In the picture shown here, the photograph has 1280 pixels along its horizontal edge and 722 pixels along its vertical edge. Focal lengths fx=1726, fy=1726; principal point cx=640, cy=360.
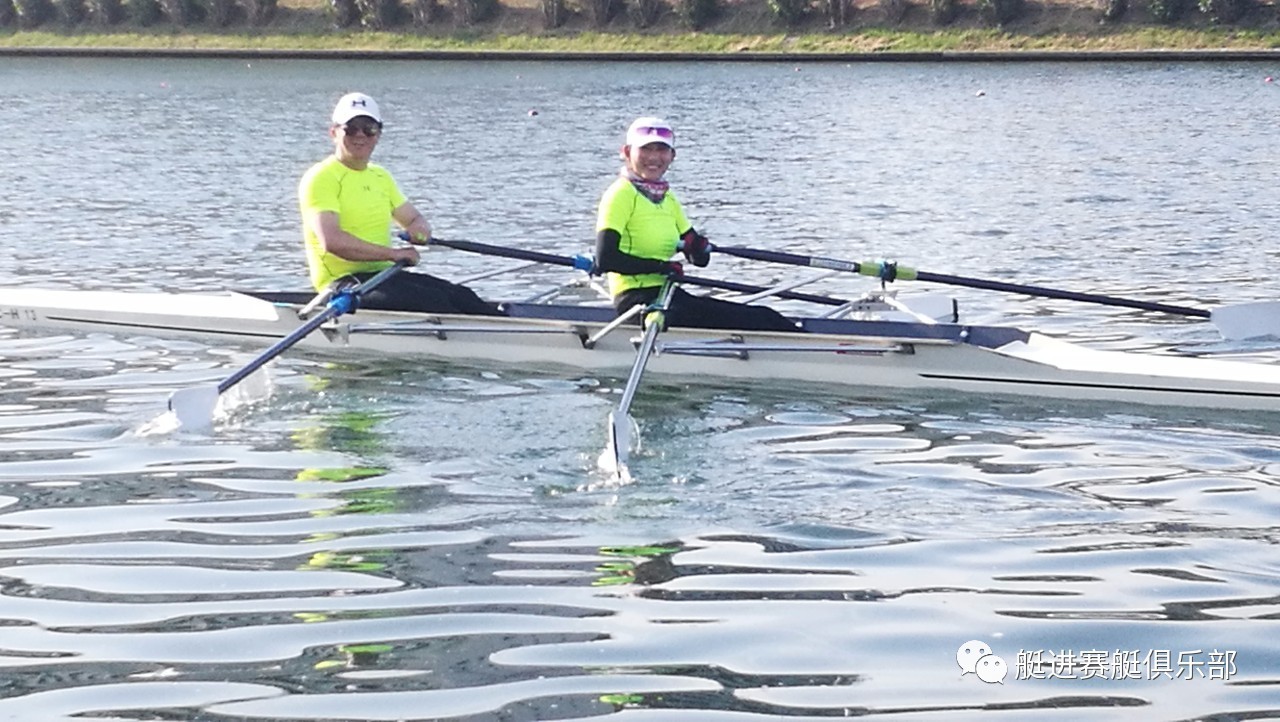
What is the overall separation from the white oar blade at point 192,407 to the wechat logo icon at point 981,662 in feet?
17.9

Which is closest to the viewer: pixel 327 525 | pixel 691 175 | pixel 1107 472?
pixel 327 525

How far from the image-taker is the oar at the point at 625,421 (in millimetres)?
9305

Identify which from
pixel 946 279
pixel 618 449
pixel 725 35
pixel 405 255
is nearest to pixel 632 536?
pixel 618 449

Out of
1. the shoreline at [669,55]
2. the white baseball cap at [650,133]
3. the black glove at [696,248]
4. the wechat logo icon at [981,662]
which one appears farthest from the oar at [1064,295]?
the shoreline at [669,55]

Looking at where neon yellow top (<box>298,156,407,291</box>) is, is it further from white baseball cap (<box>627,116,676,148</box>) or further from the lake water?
white baseball cap (<box>627,116,676,148</box>)

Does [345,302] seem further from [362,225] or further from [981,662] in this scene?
[981,662]

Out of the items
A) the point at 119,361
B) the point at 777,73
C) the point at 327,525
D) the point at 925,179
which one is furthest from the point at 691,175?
the point at 777,73

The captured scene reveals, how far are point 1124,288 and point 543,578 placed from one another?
10.1 metres

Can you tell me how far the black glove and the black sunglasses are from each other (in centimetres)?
227

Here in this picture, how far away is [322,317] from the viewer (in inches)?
452

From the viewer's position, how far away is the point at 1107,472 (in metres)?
9.22

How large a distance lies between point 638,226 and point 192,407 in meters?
3.18

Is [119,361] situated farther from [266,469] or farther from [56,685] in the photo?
[56,685]

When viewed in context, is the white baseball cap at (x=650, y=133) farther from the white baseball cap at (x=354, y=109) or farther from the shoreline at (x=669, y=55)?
the shoreline at (x=669, y=55)
